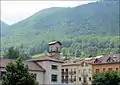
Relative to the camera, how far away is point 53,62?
71688 millimetres

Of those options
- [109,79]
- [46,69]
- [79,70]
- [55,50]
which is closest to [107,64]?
[79,70]

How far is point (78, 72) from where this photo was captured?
4382 inches

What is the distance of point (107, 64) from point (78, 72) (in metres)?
19.0

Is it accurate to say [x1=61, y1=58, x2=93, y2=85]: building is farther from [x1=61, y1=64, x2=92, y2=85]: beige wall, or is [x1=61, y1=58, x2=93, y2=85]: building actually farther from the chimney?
the chimney

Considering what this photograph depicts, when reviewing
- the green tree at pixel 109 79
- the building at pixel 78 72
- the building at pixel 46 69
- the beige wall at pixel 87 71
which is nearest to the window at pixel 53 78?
the building at pixel 46 69

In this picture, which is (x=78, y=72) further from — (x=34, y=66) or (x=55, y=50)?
(x=34, y=66)

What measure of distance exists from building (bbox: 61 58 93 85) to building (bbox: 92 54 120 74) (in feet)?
13.2

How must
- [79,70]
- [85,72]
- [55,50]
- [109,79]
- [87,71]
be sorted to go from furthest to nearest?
[79,70] → [85,72] → [87,71] → [55,50] → [109,79]

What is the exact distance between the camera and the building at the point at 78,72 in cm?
10568

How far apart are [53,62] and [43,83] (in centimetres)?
492

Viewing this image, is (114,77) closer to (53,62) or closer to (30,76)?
(53,62)

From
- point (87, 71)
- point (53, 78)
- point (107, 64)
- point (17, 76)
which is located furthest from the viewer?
point (87, 71)

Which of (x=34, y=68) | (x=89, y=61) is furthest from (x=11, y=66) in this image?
(x=89, y=61)

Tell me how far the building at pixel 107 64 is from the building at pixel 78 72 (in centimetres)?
402
